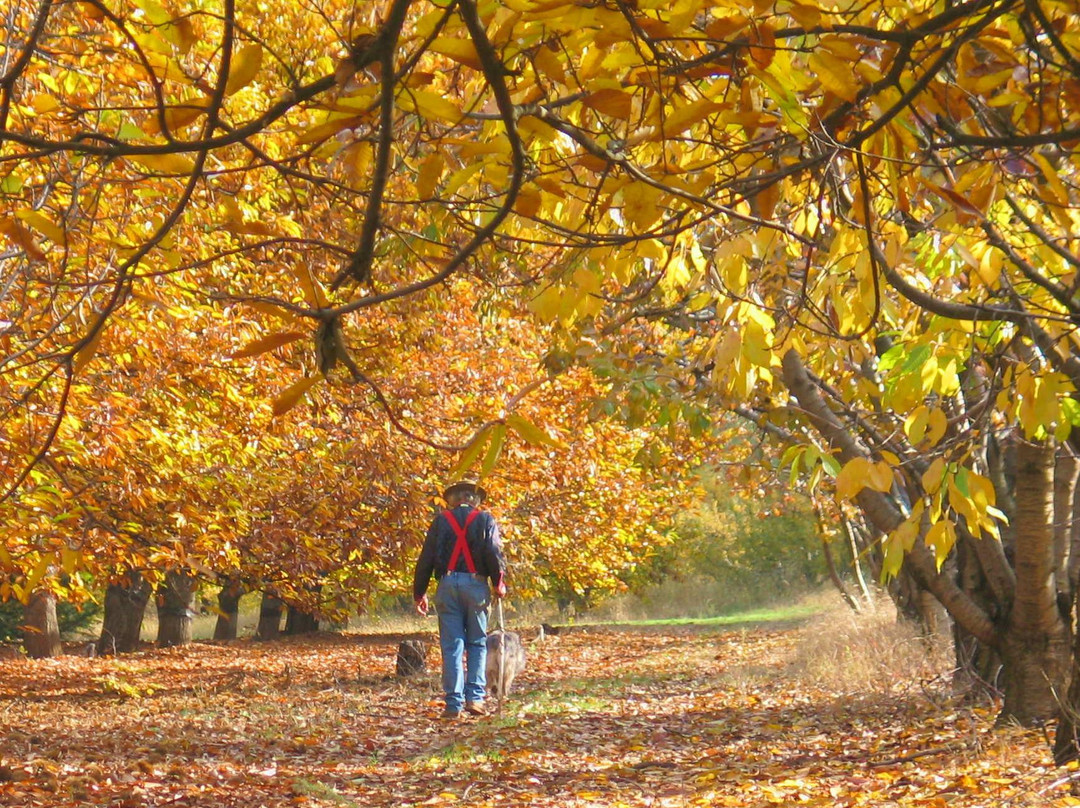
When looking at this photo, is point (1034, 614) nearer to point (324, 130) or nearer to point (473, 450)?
point (473, 450)

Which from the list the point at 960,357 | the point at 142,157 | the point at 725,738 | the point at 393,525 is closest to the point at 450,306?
the point at 393,525

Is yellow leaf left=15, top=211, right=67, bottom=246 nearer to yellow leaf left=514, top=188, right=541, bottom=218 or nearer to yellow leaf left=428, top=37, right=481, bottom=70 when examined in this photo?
yellow leaf left=428, top=37, right=481, bottom=70

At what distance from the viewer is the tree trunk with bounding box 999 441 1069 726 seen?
6.57 metres

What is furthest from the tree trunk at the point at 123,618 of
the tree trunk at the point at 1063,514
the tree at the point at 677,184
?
the tree trunk at the point at 1063,514

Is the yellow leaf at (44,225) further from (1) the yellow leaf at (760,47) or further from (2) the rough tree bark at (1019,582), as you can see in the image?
(2) the rough tree bark at (1019,582)

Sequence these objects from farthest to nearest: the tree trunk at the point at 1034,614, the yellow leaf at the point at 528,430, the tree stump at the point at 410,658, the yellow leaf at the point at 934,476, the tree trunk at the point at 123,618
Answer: the tree trunk at the point at 123,618 < the tree stump at the point at 410,658 < the tree trunk at the point at 1034,614 < the yellow leaf at the point at 934,476 < the yellow leaf at the point at 528,430

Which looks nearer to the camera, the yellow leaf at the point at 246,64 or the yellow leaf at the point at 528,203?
the yellow leaf at the point at 246,64

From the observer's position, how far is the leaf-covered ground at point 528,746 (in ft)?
19.6

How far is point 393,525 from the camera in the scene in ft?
48.5

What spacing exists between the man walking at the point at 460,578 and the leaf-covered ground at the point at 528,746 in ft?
1.34

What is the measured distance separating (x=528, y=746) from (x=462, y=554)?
6.77 ft

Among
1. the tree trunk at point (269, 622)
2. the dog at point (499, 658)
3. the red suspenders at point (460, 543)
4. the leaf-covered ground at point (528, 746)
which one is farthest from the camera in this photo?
the tree trunk at point (269, 622)

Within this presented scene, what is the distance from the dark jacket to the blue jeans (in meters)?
0.12

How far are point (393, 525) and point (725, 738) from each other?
24.7 ft
